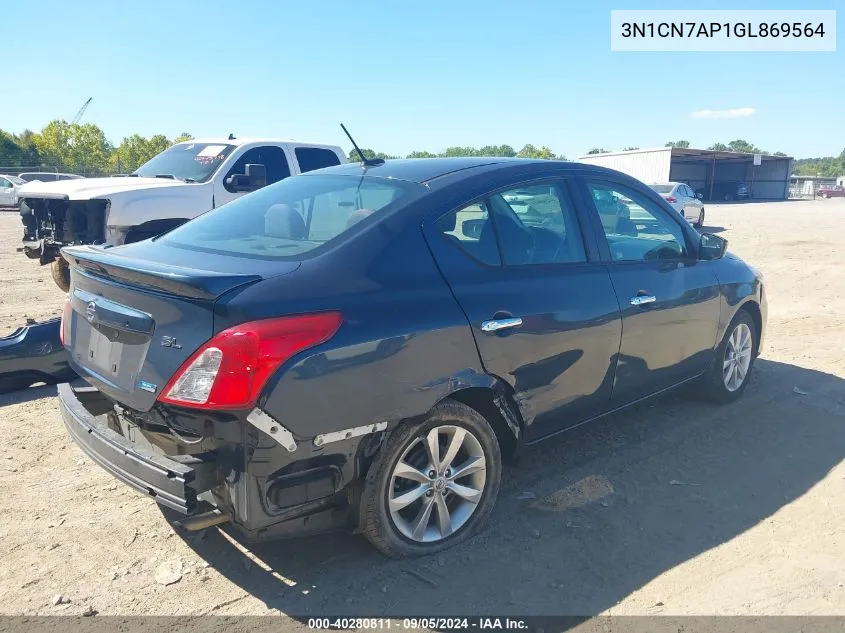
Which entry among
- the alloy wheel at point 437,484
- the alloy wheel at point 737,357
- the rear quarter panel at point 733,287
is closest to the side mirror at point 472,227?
the alloy wheel at point 437,484

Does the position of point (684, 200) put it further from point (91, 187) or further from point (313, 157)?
point (91, 187)

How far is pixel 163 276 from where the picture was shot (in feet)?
8.56

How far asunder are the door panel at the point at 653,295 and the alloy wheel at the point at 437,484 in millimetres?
1143

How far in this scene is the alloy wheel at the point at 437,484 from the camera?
2.98 metres

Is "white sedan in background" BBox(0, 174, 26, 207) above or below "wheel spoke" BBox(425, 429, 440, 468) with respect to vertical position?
above

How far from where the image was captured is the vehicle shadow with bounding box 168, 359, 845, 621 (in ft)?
9.35

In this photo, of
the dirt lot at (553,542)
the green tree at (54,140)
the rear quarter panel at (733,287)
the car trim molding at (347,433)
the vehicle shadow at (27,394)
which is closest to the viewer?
the car trim molding at (347,433)

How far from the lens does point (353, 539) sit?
324cm

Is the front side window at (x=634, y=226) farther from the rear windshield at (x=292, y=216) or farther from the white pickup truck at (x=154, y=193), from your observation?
the white pickup truck at (x=154, y=193)

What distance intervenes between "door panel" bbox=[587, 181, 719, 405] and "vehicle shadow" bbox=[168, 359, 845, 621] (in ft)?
1.49

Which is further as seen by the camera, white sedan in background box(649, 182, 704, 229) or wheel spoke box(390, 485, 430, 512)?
white sedan in background box(649, 182, 704, 229)

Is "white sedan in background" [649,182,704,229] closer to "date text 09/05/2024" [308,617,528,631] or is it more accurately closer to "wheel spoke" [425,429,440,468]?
"wheel spoke" [425,429,440,468]

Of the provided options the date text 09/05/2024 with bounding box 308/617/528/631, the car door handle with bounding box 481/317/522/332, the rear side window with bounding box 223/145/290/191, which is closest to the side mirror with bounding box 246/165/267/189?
the rear side window with bounding box 223/145/290/191

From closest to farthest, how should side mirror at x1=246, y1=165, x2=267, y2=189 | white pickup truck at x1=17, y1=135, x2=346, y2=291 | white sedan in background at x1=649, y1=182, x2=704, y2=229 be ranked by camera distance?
white pickup truck at x1=17, y1=135, x2=346, y2=291
side mirror at x1=246, y1=165, x2=267, y2=189
white sedan in background at x1=649, y1=182, x2=704, y2=229
